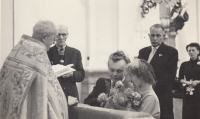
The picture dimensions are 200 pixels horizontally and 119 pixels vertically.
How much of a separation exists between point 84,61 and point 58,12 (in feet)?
1.70

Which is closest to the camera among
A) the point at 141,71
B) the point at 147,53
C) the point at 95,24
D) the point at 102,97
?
the point at 141,71

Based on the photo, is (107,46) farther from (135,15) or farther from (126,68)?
(126,68)

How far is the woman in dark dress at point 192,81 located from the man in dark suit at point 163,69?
24 centimetres

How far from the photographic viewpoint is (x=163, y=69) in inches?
113

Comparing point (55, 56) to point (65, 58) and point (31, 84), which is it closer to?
point (65, 58)

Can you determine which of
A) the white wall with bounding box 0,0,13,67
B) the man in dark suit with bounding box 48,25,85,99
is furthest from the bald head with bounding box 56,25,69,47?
the white wall with bounding box 0,0,13,67

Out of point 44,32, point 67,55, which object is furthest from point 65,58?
point 44,32

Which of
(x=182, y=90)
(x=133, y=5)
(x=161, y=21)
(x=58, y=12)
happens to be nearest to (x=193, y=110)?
(x=182, y=90)

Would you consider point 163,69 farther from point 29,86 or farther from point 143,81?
point 29,86

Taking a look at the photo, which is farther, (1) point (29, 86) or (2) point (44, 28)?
(2) point (44, 28)

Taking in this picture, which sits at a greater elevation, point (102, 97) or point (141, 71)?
point (141, 71)

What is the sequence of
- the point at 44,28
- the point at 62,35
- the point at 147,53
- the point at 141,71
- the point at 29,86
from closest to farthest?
the point at 29,86 < the point at 44,28 < the point at 141,71 < the point at 62,35 < the point at 147,53

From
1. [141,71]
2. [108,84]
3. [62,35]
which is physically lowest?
[108,84]

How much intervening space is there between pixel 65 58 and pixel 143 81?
77cm
